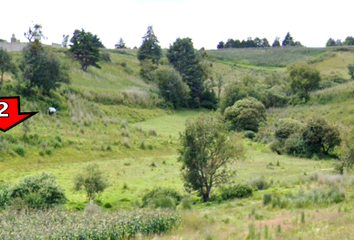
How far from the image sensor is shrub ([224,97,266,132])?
61062mm

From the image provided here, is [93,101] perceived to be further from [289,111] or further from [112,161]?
[289,111]

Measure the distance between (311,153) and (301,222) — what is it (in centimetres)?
3276

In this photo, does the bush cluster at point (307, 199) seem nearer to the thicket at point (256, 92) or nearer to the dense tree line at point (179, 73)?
the thicket at point (256, 92)

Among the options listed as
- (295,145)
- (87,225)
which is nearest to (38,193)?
(87,225)

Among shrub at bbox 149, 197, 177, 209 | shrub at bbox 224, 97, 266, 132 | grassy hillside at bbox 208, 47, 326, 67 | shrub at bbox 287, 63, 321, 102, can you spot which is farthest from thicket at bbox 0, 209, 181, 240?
grassy hillside at bbox 208, 47, 326, 67

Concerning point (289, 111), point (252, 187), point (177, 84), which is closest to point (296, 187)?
point (252, 187)

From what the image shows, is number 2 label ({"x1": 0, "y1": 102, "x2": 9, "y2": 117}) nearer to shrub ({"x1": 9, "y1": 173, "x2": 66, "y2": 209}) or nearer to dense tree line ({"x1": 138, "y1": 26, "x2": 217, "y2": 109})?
shrub ({"x1": 9, "y1": 173, "x2": 66, "y2": 209})

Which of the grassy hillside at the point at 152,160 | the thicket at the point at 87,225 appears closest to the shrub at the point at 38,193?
the grassy hillside at the point at 152,160

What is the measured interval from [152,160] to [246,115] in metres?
24.1

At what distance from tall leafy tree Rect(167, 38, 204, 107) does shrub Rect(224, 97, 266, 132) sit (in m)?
18.6

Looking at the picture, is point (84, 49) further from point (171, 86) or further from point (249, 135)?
point (249, 135)

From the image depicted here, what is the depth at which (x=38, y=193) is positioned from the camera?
23.1 meters

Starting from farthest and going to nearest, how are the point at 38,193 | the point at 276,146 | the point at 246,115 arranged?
1. the point at 246,115
2. the point at 276,146
3. the point at 38,193

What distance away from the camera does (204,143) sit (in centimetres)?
2656
